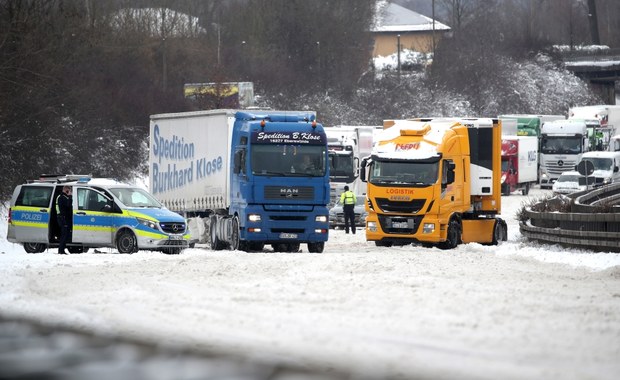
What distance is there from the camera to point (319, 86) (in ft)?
339

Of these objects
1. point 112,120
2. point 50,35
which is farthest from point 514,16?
point 50,35

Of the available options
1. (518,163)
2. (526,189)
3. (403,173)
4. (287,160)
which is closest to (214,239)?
(287,160)

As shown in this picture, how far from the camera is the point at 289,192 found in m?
31.4

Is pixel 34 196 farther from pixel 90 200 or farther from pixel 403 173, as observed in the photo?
pixel 403 173

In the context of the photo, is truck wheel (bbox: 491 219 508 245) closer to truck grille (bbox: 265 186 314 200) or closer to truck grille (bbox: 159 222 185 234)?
truck grille (bbox: 265 186 314 200)

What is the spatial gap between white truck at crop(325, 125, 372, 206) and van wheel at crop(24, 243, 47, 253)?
20877 mm

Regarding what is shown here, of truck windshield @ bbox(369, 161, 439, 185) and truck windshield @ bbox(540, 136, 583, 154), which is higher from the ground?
truck windshield @ bbox(540, 136, 583, 154)

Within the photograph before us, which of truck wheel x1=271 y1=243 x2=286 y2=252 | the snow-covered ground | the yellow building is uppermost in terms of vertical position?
the yellow building

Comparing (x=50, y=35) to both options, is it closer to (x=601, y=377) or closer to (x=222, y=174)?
(x=222, y=174)

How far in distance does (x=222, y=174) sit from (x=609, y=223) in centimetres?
1071

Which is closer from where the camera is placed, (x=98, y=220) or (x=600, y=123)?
(x=98, y=220)

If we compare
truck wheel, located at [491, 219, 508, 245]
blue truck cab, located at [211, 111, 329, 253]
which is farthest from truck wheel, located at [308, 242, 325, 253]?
truck wheel, located at [491, 219, 508, 245]

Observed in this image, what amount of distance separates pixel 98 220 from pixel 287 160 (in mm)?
4785

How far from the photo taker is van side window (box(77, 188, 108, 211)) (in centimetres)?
3036
